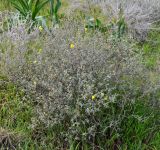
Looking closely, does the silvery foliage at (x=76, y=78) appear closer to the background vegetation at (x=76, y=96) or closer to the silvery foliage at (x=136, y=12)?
the background vegetation at (x=76, y=96)

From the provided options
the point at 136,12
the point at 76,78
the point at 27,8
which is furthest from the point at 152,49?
the point at 76,78

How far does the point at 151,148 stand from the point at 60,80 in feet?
2.99

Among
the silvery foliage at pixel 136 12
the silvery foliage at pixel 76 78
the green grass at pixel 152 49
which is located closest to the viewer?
the silvery foliage at pixel 76 78

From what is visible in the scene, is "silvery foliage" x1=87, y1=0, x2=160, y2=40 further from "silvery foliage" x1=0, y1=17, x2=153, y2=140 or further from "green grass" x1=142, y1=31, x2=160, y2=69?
"silvery foliage" x1=0, y1=17, x2=153, y2=140

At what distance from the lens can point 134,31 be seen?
5422mm

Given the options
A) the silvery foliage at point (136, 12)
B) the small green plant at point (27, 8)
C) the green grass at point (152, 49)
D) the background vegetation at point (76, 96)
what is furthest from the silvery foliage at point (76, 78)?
the silvery foliage at point (136, 12)

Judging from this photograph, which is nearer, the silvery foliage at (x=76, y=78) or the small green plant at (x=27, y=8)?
the silvery foliage at (x=76, y=78)

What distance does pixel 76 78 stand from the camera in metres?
3.50

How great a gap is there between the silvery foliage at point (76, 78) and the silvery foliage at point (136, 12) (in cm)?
155

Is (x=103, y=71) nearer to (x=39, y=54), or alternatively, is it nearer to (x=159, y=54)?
(x=39, y=54)

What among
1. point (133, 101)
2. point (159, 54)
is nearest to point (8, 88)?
point (133, 101)

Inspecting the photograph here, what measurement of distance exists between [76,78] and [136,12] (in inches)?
99.8

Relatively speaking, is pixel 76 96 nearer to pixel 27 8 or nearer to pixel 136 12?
pixel 27 8

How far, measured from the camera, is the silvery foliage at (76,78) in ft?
11.2
